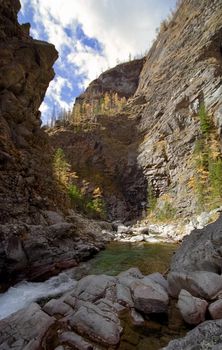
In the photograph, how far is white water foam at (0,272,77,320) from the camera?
515 inches

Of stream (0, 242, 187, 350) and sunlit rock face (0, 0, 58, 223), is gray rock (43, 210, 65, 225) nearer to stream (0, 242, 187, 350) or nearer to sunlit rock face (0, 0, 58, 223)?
sunlit rock face (0, 0, 58, 223)

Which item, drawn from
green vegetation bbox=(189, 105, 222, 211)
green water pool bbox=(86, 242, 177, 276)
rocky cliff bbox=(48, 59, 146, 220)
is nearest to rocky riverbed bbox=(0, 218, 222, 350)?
green water pool bbox=(86, 242, 177, 276)

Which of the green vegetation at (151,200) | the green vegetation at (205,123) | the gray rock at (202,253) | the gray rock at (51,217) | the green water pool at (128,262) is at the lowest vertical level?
the green water pool at (128,262)

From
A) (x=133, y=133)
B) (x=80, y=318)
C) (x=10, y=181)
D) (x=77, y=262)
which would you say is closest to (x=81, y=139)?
(x=133, y=133)

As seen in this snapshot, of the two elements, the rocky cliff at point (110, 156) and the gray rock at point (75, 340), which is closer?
the gray rock at point (75, 340)

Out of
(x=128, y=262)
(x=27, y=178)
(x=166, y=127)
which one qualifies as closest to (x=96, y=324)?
(x=128, y=262)

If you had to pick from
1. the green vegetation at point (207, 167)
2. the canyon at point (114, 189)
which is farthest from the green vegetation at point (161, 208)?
the green vegetation at point (207, 167)

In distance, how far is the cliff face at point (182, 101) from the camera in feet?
188

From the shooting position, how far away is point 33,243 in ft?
63.2

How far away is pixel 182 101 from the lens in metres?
64.9

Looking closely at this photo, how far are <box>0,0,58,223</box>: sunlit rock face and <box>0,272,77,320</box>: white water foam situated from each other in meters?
6.69

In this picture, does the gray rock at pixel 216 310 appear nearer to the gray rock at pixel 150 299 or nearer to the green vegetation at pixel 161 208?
the gray rock at pixel 150 299

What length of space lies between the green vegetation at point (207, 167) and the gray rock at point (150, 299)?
30828mm

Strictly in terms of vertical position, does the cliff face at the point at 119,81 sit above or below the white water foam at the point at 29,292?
above
